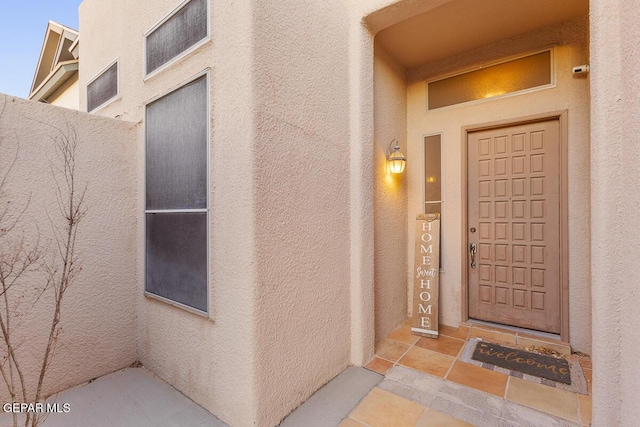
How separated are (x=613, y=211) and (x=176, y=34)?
3.78m

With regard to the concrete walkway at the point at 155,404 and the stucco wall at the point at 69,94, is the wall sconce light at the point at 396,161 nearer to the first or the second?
the concrete walkway at the point at 155,404

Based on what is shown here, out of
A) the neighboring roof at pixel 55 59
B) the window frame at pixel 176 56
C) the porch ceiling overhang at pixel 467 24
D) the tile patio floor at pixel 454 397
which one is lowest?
the tile patio floor at pixel 454 397

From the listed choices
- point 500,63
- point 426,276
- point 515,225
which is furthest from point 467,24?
point 426,276

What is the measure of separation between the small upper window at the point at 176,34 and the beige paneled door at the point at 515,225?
3571mm

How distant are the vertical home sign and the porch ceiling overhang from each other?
92.1 inches

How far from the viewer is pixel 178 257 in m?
2.62

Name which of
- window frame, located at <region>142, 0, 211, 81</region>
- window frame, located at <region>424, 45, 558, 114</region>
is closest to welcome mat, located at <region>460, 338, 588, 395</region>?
window frame, located at <region>424, 45, 558, 114</region>

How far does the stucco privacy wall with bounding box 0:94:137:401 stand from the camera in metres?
2.43

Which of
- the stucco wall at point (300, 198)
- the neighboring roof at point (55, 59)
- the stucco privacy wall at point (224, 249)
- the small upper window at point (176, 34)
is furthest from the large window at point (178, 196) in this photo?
the neighboring roof at point (55, 59)

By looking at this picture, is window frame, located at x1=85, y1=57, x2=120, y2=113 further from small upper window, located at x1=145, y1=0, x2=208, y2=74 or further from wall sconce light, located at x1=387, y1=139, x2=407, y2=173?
wall sconce light, located at x1=387, y1=139, x2=407, y2=173

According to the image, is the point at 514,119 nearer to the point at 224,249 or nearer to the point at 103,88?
the point at 224,249

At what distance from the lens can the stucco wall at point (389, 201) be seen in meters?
3.56

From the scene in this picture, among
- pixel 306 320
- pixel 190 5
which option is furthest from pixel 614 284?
pixel 190 5

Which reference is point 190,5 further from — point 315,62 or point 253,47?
point 315,62
